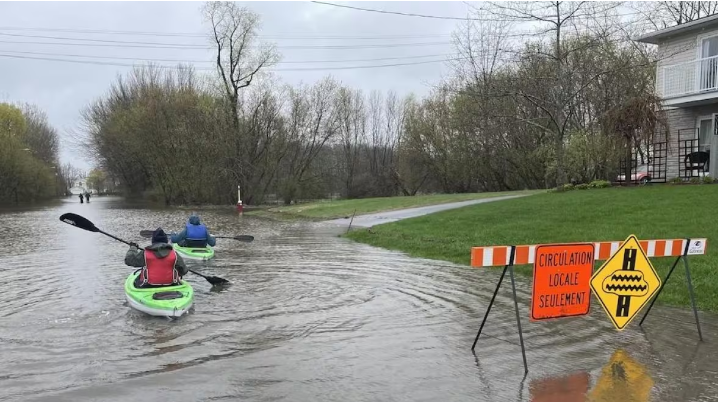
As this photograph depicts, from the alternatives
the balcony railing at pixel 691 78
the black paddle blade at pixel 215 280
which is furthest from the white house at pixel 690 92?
the black paddle blade at pixel 215 280

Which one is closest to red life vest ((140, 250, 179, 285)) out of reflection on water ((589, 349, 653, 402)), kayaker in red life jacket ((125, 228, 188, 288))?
kayaker in red life jacket ((125, 228, 188, 288))

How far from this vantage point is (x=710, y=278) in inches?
344

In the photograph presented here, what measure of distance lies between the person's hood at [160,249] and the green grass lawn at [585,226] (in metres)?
6.68

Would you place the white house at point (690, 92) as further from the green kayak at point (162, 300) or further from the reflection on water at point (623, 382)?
the green kayak at point (162, 300)

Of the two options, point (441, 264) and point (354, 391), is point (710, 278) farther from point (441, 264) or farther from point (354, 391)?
point (354, 391)

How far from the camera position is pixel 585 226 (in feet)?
46.5

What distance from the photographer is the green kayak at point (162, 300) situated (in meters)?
8.00

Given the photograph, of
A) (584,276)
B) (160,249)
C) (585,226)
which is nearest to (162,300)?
(160,249)

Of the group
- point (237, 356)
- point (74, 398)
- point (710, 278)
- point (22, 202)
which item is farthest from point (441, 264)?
point (22, 202)

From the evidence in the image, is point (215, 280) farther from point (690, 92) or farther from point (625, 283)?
point (690, 92)

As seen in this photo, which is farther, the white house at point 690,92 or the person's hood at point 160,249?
the white house at point 690,92

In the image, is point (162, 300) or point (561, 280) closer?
point (561, 280)

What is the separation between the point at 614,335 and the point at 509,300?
222 centimetres

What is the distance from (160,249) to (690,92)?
71.4 feet
